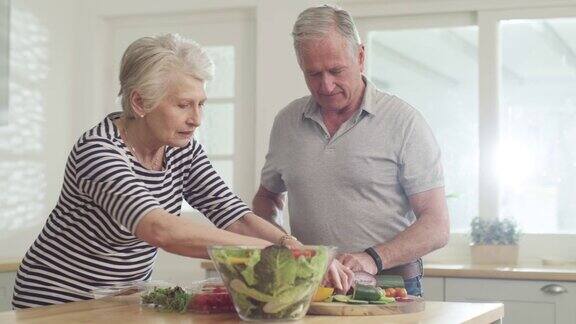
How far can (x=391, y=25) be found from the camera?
4.84 metres

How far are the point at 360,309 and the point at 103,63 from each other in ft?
11.5

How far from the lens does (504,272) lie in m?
4.02

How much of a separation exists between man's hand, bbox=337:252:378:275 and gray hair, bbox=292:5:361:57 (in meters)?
0.57

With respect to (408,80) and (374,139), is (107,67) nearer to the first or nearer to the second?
(408,80)

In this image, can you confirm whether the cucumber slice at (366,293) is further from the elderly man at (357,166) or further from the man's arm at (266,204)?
the man's arm at (266,204)

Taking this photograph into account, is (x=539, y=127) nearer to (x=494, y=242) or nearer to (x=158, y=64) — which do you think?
(x=494, y=242)

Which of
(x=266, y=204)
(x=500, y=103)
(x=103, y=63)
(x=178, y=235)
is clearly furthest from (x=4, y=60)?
(x=178, y=235)

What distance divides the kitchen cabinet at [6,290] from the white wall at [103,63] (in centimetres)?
36

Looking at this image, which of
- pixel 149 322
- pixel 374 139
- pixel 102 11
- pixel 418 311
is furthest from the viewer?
pixel 102 11

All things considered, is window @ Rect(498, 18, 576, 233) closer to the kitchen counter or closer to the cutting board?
the kitchen counter

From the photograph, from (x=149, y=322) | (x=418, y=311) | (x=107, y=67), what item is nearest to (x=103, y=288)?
(x=149, y=322)

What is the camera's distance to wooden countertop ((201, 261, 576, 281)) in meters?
3.94

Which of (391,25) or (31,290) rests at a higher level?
(391,25)

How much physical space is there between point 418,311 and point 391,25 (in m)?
2.90
